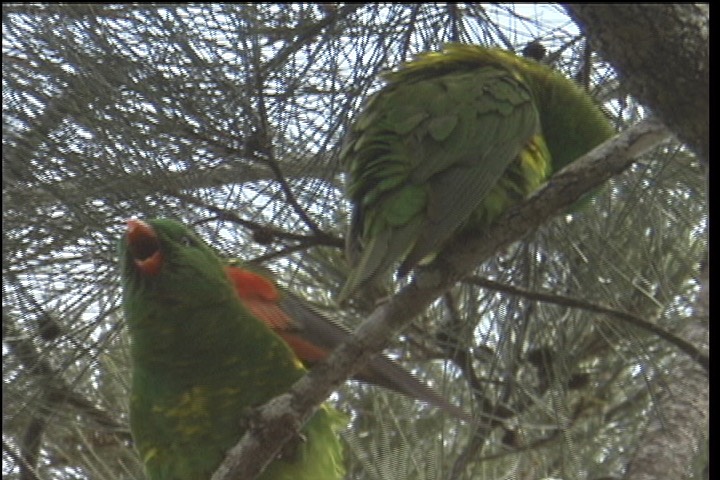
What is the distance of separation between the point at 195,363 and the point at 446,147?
1.65ft

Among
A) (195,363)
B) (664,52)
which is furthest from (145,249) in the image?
(664,52)

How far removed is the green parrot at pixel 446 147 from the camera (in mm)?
1660

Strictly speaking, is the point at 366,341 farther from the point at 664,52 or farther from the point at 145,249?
the point at 664,52

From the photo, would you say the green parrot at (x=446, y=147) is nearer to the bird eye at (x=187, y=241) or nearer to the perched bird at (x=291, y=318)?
the perched bird at (x=291, y=318)

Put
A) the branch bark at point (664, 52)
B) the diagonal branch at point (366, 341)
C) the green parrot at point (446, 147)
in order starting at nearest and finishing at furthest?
the branch bark at point (664, 52) < the diagonal branch at point (366, 341) < the green parrot at point (446, 147)

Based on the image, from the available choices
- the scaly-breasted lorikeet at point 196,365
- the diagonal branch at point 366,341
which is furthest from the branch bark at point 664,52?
the scaly-breasted lorikeet at point 196,365

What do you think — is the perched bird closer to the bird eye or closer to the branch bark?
the bird eye

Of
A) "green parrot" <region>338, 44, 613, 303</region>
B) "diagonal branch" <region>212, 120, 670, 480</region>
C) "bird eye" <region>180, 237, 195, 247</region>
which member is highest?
"green parrot" <region>338, 44, 613, 303</region>

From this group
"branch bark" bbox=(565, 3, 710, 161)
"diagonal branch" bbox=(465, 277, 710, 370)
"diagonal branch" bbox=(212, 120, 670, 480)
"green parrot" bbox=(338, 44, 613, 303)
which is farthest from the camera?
"diagonal branch" bbox=(465, 277, 710, 370)

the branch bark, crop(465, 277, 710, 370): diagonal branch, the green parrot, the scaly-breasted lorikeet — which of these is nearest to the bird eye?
the scaly-breasted lorikeet

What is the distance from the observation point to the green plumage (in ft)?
5.55

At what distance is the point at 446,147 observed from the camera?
176 centimetres

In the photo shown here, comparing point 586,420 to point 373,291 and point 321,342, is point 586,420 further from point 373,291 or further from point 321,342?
point 321,342

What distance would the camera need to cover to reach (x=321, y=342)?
5.77 feet
